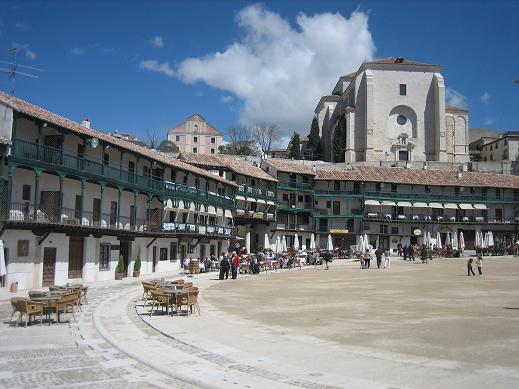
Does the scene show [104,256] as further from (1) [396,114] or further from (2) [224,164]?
(1) [396,114]

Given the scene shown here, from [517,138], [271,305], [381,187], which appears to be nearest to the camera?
[271,305]

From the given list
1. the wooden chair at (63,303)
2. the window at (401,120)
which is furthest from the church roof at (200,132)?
the wooden chair at (63,303)

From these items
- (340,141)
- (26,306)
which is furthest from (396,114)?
(26,306)

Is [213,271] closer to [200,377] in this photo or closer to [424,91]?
[200,377]

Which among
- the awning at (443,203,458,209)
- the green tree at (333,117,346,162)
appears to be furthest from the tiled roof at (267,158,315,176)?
the green tree at (333,117,346,162)

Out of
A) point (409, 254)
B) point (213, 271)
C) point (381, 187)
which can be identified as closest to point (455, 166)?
point (381, 187)

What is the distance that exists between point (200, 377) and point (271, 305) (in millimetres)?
10851

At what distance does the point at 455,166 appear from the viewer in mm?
82062

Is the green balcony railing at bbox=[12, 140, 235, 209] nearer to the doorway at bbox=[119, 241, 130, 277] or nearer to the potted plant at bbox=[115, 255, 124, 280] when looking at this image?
the doorway at bbox=[119, 241, 130, 277]

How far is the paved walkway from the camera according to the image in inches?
348

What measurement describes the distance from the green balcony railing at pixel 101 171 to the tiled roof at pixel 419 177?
2465cm

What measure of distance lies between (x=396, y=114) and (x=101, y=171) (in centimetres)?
6595

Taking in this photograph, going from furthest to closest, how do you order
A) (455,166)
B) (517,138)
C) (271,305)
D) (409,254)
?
(517,138) < (455,166) < (409,254) < (271,305)

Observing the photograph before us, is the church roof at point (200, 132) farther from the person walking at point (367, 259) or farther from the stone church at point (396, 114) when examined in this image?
the person walking at point (367, 259)
